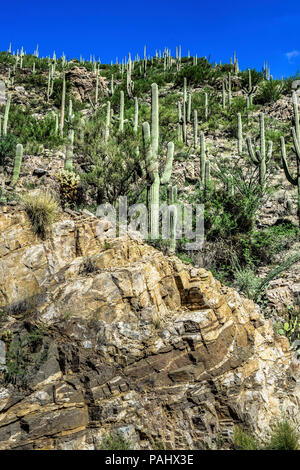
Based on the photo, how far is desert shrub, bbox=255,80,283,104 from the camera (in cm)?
2348

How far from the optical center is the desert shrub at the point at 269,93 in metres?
23.5

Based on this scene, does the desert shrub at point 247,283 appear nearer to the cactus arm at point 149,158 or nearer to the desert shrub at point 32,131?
the cactus arm at point 149,158

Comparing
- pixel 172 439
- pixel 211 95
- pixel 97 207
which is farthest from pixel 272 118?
pixel 172 439

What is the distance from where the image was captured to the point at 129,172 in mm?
9656

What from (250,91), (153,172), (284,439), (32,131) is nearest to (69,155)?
(153,172)

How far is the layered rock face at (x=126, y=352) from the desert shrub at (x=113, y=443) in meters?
0.08

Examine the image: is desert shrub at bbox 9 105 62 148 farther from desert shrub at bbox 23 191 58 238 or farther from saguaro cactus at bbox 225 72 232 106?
saguaro cactus at bbox 225 72 232 106

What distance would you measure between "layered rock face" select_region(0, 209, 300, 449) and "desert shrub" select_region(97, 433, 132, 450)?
0.08m

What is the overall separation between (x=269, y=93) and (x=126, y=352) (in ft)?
76.7

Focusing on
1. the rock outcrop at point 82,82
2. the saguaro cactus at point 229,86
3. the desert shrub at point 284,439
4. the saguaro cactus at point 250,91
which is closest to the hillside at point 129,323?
the desert shrub at point 284,439

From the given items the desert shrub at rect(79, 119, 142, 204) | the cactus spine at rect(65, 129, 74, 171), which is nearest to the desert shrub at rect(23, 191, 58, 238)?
the desert shrub at rect(79, 119, 142, 204)

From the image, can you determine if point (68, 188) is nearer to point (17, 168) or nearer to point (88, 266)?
point (17, 168)

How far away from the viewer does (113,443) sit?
4.17m

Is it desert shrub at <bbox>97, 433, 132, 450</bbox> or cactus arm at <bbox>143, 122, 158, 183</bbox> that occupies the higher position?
cactus arm at <bbox>143, 122, 158, 183</bbox>
